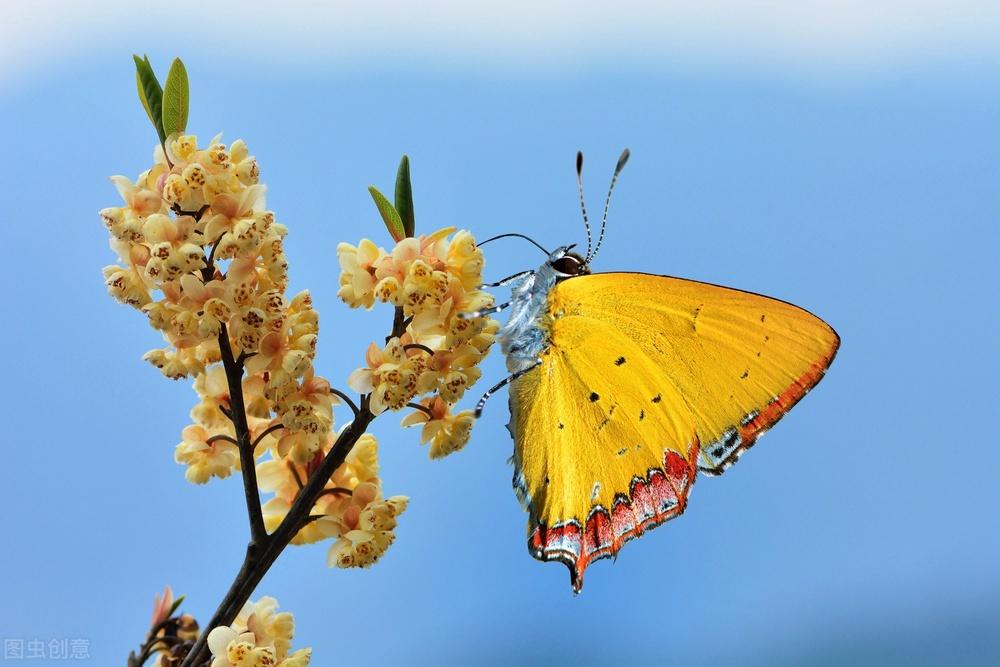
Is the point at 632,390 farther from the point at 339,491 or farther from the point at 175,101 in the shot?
the point at 175,101

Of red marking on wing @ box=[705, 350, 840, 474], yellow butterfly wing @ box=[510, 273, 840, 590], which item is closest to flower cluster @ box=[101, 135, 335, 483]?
yellow butterfly wing @ box=[510, 273, 840, 590]

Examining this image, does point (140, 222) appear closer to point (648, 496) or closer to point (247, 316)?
point (247, 316)

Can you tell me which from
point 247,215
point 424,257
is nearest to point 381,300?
point 424,257

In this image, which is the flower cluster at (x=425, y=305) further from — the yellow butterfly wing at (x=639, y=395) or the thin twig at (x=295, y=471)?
the yellow butterfly wing at (x=639, y=395)

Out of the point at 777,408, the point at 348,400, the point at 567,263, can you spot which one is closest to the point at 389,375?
the point at 348,400

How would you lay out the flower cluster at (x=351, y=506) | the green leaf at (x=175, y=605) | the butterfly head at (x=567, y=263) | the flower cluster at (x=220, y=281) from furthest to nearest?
the butterfly head at (x=567, y=263), the green leaf at (x=175, y=605), the flower cluster at (x=351, y=506), the flower cluster at (x=220, y=281)

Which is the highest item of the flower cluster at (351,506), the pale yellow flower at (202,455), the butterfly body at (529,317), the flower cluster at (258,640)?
the butterfly body at (529,317)

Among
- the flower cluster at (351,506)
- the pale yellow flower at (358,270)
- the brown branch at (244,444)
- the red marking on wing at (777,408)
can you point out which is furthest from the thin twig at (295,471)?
the red marking on wing at (777,408)
